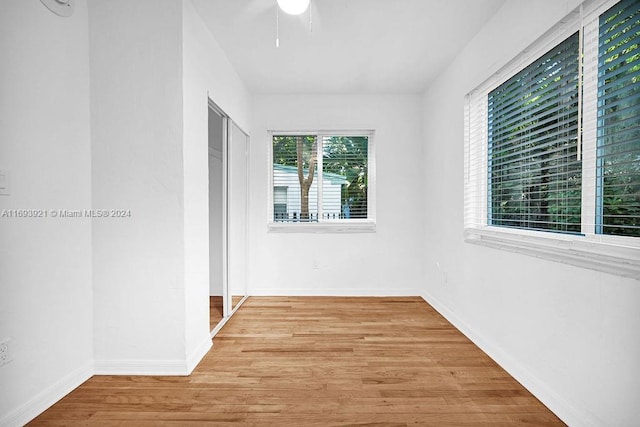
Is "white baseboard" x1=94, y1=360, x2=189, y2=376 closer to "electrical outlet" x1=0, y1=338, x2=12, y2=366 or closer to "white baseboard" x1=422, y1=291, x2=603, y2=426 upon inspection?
"electrical outlet" x1=0, y1=338, x2=12, y2=366

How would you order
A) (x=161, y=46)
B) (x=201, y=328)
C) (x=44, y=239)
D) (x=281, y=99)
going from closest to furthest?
1. (x=44, y=239)
2. (x=161, y=46)
3. (x=201, y=328)
4. (x=281, y=99)

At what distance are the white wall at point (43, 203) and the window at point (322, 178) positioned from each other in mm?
2499

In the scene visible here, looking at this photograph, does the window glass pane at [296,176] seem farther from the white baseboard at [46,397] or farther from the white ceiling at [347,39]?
the white baseboard at [46,397]

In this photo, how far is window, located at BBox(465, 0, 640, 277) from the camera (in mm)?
1592

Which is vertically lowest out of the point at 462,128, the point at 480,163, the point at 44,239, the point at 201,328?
the point at 201,328

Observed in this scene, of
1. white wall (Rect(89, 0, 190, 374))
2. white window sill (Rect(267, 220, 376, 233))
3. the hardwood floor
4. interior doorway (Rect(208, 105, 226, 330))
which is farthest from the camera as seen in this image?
white window sill (Rect(267, 220, 376, 233))

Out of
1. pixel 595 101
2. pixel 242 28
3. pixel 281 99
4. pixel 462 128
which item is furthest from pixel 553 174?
pixel 281 99

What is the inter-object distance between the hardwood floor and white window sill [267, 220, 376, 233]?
151 centimetres

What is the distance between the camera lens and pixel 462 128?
3299 mm

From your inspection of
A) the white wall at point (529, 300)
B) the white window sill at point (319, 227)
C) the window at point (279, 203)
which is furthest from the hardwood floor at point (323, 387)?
the window at point (279, 203)

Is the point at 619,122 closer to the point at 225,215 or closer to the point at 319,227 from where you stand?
the point at 225,215

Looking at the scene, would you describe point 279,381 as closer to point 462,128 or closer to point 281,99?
point 462,128

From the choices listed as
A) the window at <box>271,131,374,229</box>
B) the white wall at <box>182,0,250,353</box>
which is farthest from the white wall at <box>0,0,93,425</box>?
the window at <box>271,131,374,229</box>

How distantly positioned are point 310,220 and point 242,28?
241 centimetres
